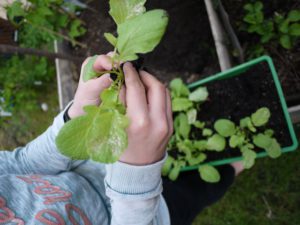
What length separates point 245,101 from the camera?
2.98ft

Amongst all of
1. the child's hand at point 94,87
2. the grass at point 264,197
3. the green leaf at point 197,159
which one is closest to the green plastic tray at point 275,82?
the green leaf at point 197,159

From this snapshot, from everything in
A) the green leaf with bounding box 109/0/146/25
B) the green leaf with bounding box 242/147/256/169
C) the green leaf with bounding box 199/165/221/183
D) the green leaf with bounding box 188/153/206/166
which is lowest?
the green leaf with bounding box 199/165/221/183

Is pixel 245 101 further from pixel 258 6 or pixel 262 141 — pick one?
pixel 258 6

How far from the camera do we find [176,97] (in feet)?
3.05

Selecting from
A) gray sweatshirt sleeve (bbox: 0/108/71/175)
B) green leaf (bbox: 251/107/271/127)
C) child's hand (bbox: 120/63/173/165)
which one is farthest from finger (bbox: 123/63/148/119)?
green leaf (bbox: 251/107/271/127)

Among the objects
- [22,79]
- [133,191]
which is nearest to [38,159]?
[133,191]

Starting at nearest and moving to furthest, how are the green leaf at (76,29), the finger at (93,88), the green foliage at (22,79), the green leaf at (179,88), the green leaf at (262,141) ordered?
the finger at (93,88), the green leaf at (262,141), the green leaf at (179,88), the green leaf at (76,29), the green foliage at (22,79)

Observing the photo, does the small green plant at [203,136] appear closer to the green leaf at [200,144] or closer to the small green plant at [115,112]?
the green leaf at [200,144]

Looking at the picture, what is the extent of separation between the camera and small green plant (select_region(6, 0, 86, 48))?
37.1 inches

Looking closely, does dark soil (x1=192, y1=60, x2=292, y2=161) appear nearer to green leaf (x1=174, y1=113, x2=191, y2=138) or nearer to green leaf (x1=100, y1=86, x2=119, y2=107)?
green leaf (x1=174, y1=113, x2=191, y2=138)

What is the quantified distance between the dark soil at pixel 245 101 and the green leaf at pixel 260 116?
7 centimetres

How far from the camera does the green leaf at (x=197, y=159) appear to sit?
2.97ft

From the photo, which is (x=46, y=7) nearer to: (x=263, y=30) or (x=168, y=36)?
(x=168, y=36)

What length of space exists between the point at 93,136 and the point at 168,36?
49cm
